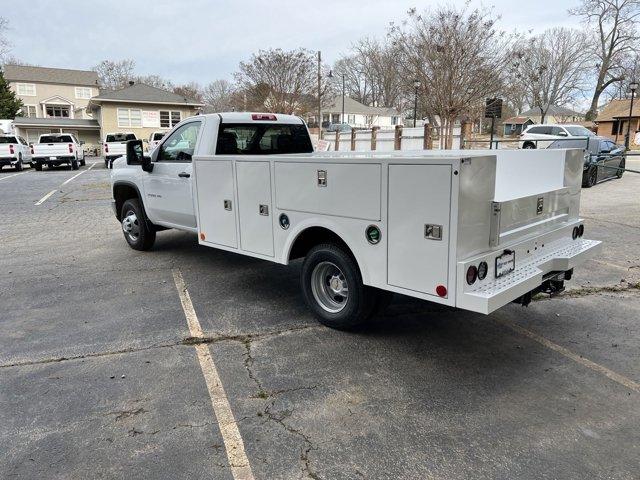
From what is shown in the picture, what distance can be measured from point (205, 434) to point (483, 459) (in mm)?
1686

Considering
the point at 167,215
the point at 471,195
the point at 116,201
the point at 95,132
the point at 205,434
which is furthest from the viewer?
the point at 95,132

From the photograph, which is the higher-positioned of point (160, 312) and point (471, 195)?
point (471, 195)

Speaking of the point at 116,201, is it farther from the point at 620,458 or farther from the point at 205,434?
the point at 620,458

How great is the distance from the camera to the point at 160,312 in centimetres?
536

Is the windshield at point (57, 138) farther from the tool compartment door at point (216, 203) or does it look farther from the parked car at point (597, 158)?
the tool compartment door at point (216, 203)

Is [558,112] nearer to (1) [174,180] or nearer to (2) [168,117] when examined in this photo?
(2) [168,117]

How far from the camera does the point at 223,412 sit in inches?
135

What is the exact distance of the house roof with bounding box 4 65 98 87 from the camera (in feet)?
219

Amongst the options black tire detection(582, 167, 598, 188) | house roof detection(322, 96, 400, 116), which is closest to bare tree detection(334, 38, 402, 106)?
house roof detection(322, 96, 400, 116)

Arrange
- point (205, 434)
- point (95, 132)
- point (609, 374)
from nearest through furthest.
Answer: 1. point (205, 434)
2. point (609, 374)
3. point (95, 132)

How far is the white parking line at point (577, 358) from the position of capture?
12.4ft

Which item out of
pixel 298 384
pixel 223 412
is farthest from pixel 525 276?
pixel 223 412

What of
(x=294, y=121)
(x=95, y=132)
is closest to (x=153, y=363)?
(x=294, y=121)

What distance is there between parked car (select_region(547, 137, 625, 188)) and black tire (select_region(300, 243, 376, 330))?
13143mm
